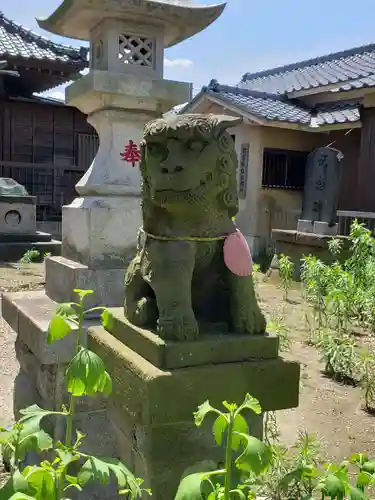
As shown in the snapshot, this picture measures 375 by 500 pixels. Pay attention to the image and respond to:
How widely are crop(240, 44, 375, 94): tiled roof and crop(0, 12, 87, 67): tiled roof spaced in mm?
5855

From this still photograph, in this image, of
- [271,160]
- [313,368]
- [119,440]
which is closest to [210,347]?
[119,440]

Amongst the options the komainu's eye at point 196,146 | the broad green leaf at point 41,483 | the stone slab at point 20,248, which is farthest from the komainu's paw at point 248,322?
the stone slab at point 20,248

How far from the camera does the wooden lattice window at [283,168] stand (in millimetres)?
11914

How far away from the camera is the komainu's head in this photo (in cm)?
186

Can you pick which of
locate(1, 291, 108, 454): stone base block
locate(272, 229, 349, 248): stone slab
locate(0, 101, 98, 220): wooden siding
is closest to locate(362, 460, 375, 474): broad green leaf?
locate(1, 291, 108, 454): stone base block

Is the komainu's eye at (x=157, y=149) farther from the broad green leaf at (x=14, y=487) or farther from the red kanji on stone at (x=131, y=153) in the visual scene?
the red kanji on stone at (x=131, y=153)

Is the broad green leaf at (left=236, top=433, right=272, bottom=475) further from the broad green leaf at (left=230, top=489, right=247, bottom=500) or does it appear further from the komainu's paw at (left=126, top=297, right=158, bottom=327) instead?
the komainu's paw at (left=126, top=297, right=158, bottom=327)

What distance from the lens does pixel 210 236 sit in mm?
2027

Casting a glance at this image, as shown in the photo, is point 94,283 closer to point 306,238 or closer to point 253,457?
point 253,457

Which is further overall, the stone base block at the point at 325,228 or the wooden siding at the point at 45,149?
the wooden siding at the point at 45,149

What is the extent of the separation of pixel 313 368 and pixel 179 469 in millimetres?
2957

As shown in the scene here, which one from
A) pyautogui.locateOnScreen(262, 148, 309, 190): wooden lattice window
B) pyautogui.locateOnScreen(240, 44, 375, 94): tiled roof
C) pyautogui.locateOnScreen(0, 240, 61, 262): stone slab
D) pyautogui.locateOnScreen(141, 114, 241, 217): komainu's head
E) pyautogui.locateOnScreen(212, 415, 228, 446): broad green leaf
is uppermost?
pyautogui.locateOnScreen(240, 44, 375, 94): tiled roof

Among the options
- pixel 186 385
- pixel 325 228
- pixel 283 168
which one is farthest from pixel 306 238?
pixel 186 385

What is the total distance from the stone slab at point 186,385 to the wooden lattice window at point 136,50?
6.55ft
